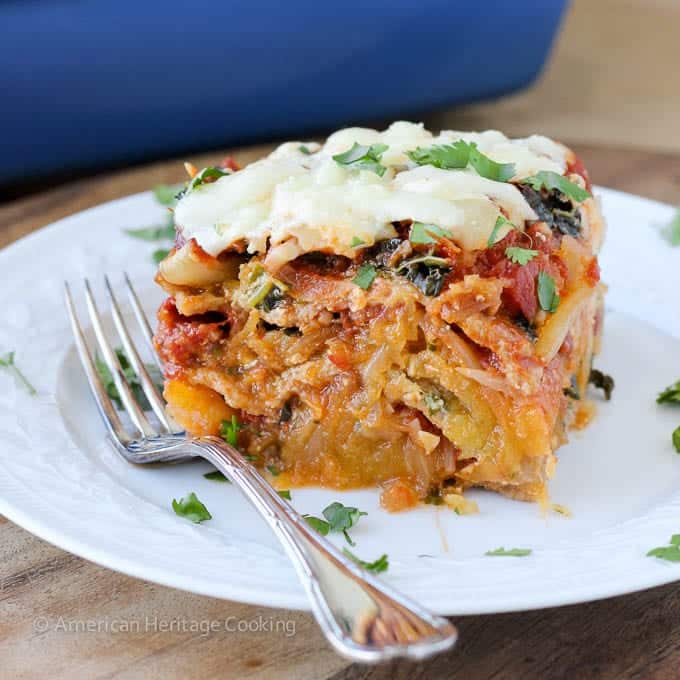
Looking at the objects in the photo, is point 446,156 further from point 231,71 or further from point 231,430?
point 231,71

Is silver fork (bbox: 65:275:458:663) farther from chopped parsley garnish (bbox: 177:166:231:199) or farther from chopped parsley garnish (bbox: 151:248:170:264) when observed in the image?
chopped parsley garnish (bbox: 151:248:170:264)

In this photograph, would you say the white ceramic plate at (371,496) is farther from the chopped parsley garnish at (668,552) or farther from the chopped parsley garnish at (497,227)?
the chopped parsley garnish at (497,227)

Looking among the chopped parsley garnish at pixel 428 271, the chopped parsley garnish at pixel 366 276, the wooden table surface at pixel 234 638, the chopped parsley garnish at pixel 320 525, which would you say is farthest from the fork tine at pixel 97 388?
the chopped parsley garnish at pixel 428 271

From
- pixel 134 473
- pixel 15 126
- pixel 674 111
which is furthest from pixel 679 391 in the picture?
pixel 674 111

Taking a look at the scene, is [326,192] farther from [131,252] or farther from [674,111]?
[674,111]

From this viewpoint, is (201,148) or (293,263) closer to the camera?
(293,263)
